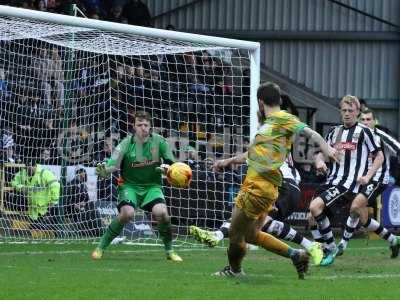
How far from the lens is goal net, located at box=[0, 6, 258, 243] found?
17.4m

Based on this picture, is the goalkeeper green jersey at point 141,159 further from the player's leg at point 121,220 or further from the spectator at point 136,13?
the spectator at point 136,13

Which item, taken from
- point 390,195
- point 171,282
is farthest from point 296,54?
point 171,282

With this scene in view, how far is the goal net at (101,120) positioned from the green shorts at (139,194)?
2.94 meters

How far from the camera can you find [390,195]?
853 inches

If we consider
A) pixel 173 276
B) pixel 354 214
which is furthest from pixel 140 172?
pixel 173 276

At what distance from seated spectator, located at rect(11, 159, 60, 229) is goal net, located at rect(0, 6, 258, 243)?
0.01 metres

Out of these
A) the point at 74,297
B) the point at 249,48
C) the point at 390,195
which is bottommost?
the point at 390,195

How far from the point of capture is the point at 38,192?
17.4 metres

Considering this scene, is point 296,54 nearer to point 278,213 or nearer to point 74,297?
point 278,213

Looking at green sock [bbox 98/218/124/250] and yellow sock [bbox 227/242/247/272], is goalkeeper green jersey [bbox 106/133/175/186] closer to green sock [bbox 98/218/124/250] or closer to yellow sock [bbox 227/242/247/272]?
green sock [bbox 98/218/124/250]

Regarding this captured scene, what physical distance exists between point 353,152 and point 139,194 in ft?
8.69

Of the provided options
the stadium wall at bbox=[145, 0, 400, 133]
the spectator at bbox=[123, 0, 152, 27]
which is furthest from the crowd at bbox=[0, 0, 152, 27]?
the stadium wall at bbox=[145, 0, 400, 133]

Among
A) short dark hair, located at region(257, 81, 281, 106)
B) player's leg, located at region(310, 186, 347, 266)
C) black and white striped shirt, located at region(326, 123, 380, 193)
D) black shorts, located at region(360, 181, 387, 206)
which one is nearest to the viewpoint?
short dark hair, located at region(257, 81, 281, 106)

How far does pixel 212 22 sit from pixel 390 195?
9.01m
